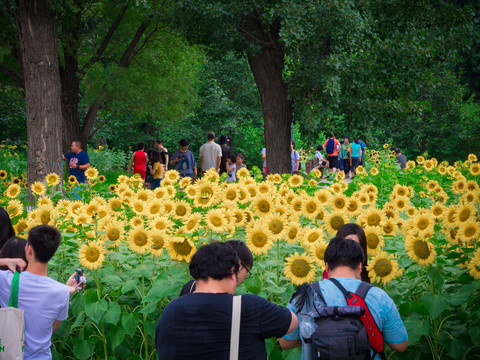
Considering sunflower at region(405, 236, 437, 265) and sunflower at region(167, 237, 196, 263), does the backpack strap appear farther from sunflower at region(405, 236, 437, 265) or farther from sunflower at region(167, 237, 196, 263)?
sunflower at region(167, 237, 196, 263)

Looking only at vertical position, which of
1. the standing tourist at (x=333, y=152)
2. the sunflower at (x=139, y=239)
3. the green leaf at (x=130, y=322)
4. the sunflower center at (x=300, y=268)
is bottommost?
the green leaf at (x=130, y=322)

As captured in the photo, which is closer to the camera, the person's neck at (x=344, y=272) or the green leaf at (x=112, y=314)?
the person's neck at (x=344, y=272)

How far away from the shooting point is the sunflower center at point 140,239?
13.6 ft

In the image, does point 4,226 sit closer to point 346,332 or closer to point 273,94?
point 346,332

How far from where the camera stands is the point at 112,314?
157 inches

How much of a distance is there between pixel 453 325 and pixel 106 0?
47.6 feet

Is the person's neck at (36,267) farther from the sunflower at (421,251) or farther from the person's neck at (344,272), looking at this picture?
the sunflower at (421,251)

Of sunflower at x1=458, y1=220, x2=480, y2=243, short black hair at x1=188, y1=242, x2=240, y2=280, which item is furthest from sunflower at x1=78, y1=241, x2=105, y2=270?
sunflower at x1=458, y1=220, x2=480, y2=243

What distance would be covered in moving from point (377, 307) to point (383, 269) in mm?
699

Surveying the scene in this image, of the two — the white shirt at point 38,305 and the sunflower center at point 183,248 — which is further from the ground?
the sunflower center at point 183,248

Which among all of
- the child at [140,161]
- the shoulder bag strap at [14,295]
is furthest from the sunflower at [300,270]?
the child at [140,161]

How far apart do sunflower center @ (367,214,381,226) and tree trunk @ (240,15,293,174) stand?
894 cm

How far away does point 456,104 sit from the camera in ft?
99.5

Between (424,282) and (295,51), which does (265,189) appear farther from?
(295,51)
